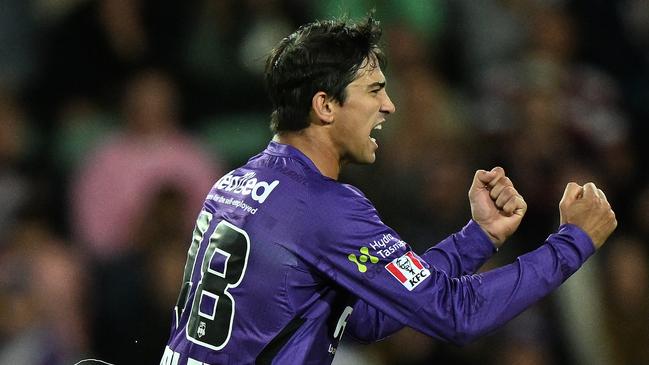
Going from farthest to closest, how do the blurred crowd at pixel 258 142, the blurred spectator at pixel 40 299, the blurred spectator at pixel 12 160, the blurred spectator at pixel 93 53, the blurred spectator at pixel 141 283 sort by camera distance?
the blurred spectator at pixel 93 53 → the blurred spectator at pixel 12 160 → the blurred crowd at pixel 258 142 → the blurred spectator at pixel 40 299 → the blurred spectator at pixel 141 283

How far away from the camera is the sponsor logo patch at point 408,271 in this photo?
3621 mm

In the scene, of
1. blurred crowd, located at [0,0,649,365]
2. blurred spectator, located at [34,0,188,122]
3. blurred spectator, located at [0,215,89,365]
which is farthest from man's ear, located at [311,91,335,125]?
blurred spectator, located at [34,0,188,122]

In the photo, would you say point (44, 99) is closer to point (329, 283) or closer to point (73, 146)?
point (73, 146)

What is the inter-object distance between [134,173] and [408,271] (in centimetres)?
426

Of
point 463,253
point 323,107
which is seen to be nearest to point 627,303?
point 463,253

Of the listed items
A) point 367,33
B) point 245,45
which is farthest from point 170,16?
point 367,33

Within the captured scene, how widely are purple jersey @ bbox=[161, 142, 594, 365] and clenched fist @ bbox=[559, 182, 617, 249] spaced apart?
0.04m

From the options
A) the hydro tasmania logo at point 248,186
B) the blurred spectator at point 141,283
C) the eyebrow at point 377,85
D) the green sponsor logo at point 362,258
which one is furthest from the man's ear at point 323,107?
the blurred spectator at point 141,283

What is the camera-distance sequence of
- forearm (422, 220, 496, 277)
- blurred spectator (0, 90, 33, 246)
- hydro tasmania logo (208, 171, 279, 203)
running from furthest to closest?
blurred spectator (0, 90, 33, 246), forearm (422, 220, 496, 277), hydro tasmania logo (208, 171, 279, 203)

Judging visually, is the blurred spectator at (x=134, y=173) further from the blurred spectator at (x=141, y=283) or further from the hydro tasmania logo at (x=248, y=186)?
the hydro tasmania logo at (x=248, y=186)

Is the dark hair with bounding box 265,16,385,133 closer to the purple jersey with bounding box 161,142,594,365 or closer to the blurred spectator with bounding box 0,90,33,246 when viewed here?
the purple jersey with bounding box 161,142,594,365

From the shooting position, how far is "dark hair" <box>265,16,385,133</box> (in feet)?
12.7

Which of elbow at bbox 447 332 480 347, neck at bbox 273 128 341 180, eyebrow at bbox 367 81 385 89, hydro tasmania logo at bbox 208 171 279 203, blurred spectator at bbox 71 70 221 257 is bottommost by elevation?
blurred spectator at bbox 71 70 221 257

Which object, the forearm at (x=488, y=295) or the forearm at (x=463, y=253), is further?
the forearm at (x=463, y=253)
